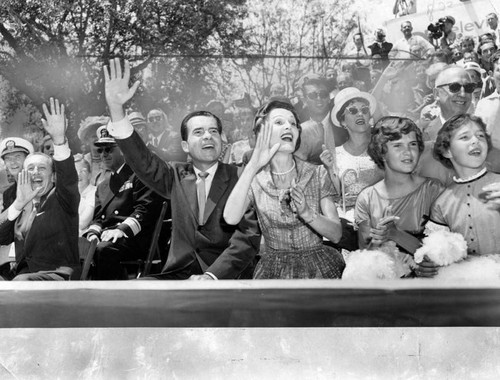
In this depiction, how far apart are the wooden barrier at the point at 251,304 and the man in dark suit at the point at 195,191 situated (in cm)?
24

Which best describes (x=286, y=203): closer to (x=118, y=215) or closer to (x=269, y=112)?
(x=269, y=112)

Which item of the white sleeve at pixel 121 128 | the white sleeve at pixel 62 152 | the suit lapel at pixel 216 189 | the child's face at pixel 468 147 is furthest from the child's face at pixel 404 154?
the white sleeve at pixel 62 152

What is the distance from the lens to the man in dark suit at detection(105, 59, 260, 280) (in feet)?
15.7

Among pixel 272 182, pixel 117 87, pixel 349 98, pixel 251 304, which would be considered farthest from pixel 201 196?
pixel 349 98

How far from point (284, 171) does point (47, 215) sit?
6.00 feet

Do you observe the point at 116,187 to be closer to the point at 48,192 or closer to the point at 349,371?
the point at 48,192

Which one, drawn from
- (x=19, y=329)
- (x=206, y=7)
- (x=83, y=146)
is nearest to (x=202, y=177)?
(x=83, y=146)

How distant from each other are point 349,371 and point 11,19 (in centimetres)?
360

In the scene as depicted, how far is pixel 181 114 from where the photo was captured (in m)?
4.92

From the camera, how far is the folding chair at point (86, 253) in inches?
192

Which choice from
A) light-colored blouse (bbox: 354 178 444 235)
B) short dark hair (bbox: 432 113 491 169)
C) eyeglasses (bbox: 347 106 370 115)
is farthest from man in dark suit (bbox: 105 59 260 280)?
short dark hair (bbox: 432 113 491 169)

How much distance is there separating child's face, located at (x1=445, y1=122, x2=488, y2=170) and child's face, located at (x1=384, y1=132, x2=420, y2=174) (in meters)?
0.25

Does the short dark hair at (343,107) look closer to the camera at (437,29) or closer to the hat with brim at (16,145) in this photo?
the camera at (437,29)

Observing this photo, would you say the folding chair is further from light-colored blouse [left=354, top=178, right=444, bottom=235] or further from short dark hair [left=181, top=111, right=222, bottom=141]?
light-colored blouse [left=354, top=178, right=444, bottom=235]
